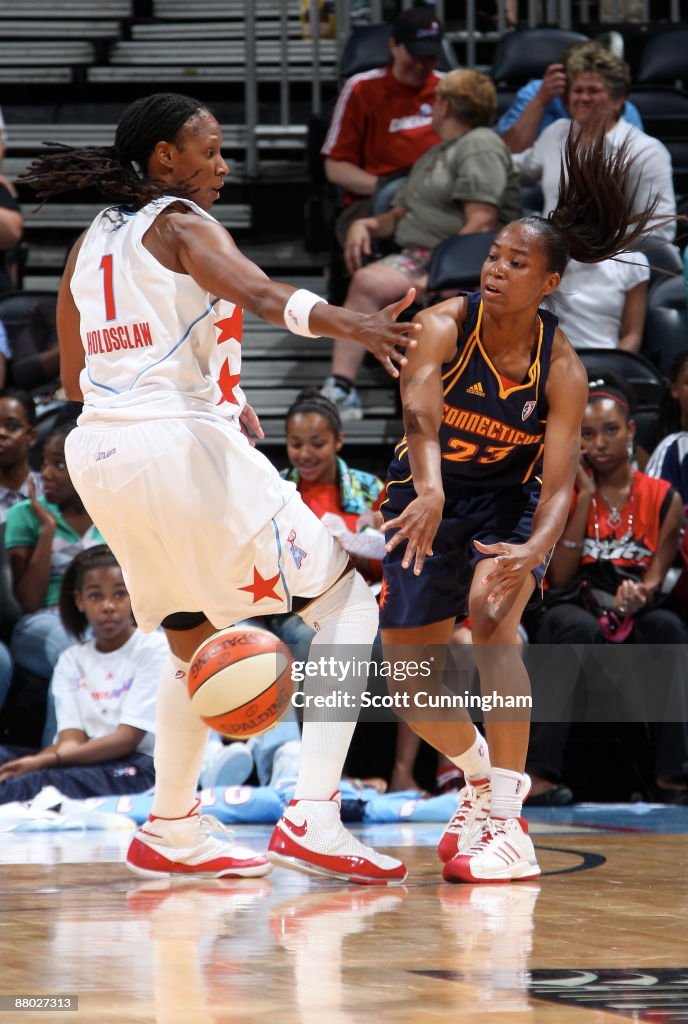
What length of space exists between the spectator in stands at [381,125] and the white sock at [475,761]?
4.52 metres

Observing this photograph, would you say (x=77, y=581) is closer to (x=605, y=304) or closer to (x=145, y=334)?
(x=145, y=334)

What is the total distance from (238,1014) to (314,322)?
1.64m

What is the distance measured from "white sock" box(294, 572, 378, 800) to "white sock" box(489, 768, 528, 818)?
0.44 m

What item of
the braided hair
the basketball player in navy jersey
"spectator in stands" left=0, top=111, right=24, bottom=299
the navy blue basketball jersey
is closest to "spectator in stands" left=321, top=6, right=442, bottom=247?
"spectator in stands" left=0, top=111, right=24, bottom=299

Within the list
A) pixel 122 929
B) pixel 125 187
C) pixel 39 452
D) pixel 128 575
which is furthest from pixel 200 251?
pixel 39 452

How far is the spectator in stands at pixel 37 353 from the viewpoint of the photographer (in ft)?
25.1

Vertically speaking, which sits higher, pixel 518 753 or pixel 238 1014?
pixel 238 1014

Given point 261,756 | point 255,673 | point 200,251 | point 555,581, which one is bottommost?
point 261,756

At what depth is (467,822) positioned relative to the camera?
4.32 meters

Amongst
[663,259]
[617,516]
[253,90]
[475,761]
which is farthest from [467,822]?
[253,90]

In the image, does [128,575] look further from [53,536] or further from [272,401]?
[272,401]

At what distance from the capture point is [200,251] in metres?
3.67

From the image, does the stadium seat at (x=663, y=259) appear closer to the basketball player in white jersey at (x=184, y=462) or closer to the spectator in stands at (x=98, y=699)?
the spectator in stands at (x=98, y=699)

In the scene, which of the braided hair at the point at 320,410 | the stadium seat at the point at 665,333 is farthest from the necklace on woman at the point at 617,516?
the stadium seat at the point at 665,333
